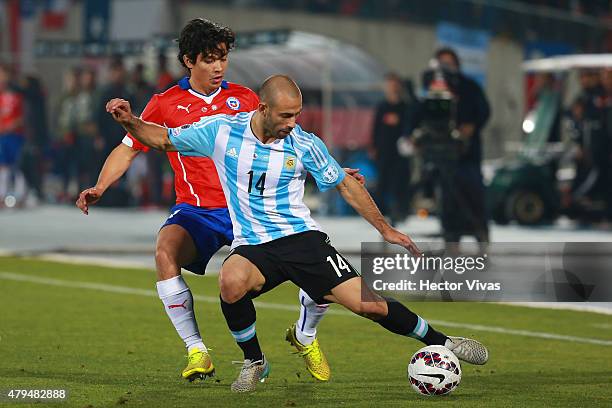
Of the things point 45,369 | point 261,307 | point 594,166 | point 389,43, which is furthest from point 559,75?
point 45,369

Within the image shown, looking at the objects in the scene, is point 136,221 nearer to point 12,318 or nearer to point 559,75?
point 559,75

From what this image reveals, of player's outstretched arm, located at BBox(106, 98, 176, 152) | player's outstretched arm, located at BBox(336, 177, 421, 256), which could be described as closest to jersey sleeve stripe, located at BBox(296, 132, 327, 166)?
player's outstretched arm, located at BBox(336, 177, 421, 256)

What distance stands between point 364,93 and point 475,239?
28.4 ft

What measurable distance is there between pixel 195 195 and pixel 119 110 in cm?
134

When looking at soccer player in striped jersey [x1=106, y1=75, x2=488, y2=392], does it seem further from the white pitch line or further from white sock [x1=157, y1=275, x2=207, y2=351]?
the white pitch line

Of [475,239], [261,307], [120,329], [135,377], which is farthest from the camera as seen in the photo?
[475,239]

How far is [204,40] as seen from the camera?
30.6 feet

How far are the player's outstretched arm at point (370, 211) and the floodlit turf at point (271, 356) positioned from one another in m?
0.82

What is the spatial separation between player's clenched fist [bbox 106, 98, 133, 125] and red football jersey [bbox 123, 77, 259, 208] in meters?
0.97

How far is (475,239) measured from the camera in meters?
17.4

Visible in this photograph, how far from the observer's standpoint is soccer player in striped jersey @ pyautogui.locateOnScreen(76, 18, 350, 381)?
30.0 feet

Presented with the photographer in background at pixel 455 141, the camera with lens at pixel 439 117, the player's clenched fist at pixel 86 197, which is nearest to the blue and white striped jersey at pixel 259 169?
the player's clenched fist at pixel 86 197

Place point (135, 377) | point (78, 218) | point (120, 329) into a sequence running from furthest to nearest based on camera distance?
point (78, 218) → point (120, 329) → point (135, 377)

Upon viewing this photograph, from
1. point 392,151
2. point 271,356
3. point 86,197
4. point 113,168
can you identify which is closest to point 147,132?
point 86,197
